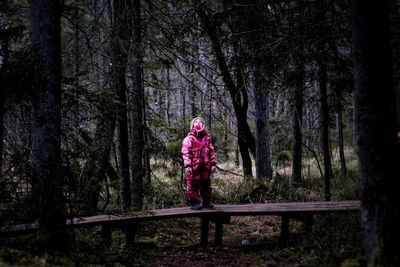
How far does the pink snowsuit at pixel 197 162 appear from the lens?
8.54 metres

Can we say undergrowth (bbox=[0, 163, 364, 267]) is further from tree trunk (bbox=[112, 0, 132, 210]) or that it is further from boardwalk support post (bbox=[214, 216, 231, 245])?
tree trunk (bbox=[112, 0, 132, 210])

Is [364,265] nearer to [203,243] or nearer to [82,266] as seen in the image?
[82,266]

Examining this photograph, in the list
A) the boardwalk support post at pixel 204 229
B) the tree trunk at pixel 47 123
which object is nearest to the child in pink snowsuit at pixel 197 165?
the boardwalk support post at pixel 204 229

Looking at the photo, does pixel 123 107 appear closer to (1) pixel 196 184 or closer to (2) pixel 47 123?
(1) pixel 196 184

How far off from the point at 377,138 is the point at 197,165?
4819mm

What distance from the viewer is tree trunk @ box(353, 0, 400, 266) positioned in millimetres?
4102

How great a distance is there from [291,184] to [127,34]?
7.10 meters

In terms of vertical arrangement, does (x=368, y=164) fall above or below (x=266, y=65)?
below

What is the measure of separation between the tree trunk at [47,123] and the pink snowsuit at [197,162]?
3.28 meters

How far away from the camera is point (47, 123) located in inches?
220

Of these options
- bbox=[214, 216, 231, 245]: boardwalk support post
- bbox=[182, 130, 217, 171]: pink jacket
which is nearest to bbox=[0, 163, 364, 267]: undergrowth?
bbox=[214, 216, 231, 245]: boardwalk support post

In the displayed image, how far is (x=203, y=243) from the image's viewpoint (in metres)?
8.72

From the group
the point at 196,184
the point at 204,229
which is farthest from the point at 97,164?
the point at 204,229

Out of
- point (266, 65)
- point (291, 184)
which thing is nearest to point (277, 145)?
point (291, 184)
